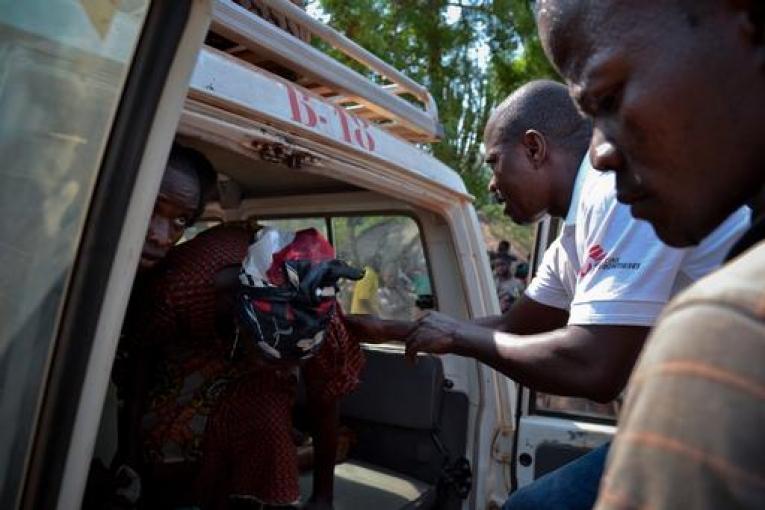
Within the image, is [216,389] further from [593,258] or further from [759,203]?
[759,203]

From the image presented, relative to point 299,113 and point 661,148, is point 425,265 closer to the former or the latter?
point 299,113

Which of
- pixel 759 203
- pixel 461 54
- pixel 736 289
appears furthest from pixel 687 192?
pixel 461 54

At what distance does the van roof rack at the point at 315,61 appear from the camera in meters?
1.77

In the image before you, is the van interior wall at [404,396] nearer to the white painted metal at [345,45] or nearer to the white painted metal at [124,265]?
the white painted metal at [345,45]

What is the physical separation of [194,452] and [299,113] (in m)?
1.28

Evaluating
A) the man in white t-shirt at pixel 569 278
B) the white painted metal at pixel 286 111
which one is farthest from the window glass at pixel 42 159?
the man in white t-shirt at pixel 569 278

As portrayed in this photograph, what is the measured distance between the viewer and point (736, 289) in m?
0.55

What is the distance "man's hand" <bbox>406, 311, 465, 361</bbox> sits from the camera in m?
2.25

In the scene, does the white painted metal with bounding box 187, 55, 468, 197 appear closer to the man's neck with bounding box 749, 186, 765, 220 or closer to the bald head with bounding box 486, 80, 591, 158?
the bald head with bounding box 486, 80, 591, 158

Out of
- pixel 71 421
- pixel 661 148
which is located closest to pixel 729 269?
pixel 661 148

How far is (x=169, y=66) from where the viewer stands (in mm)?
1338

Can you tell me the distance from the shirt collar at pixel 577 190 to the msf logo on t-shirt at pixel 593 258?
28 cm

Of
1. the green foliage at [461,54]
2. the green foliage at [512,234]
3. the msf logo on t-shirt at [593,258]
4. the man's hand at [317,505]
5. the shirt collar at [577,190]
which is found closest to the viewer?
the msf logo on t-shirt at [593,258]

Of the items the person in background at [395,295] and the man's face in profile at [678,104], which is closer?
the man's face in profile at [678,104]
